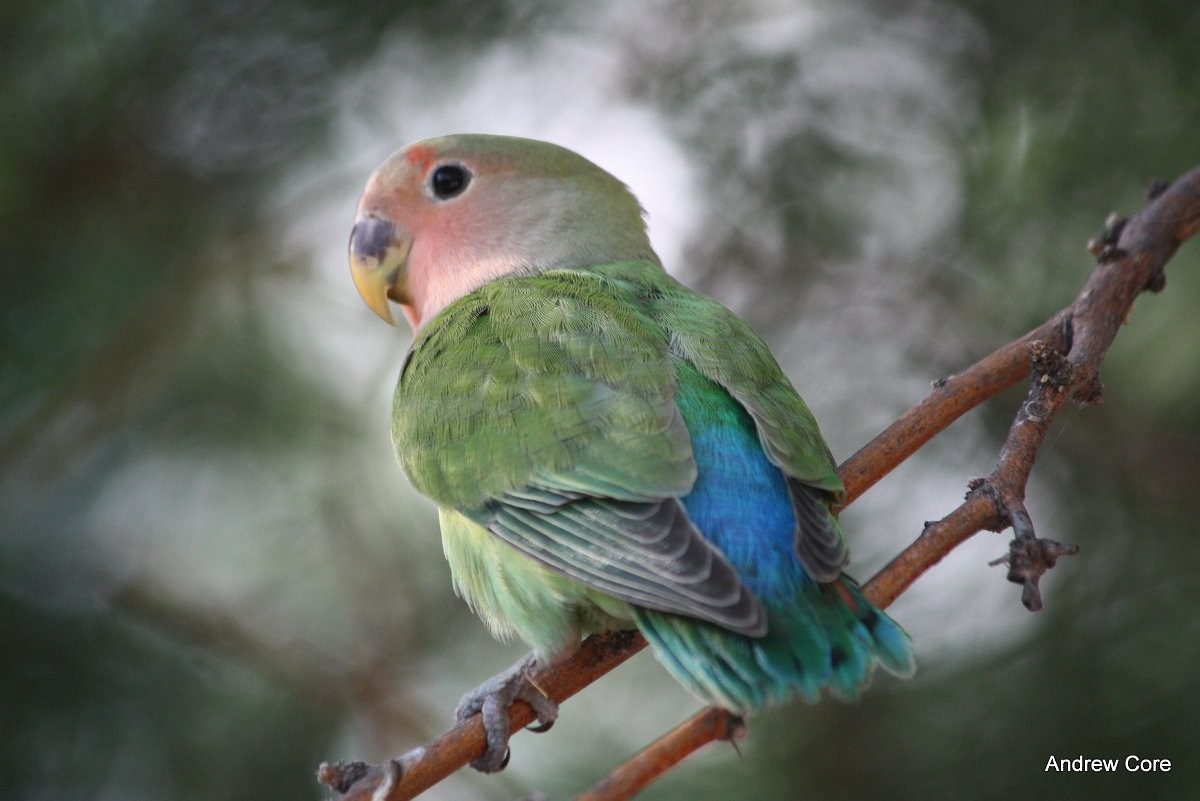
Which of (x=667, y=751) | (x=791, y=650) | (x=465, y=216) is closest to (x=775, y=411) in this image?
(x=791, y=650)

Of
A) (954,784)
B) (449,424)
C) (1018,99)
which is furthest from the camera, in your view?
(1018,99)

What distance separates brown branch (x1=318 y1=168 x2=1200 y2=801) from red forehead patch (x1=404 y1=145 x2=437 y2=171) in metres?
1.68

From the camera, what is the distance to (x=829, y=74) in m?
3.97

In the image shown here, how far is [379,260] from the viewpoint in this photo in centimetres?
362

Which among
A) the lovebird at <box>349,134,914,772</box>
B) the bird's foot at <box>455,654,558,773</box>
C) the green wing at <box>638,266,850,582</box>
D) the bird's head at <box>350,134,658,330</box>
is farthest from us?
the bird's head at <box>350,134,658,330</box>

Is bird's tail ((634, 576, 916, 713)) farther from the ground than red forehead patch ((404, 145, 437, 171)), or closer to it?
closer to it

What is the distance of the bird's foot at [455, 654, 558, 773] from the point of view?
2402mm

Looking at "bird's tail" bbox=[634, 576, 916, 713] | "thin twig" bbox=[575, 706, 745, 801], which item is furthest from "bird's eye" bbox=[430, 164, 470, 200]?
"thin twig" bbox=[575, 706, 745, 801]

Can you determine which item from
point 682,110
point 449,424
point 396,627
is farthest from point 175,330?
point 682,110

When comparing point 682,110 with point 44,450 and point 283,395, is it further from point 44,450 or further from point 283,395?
point 44,450

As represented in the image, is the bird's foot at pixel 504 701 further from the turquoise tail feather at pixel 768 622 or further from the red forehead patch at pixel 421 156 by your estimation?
the red forehead patch at pixel 421 156

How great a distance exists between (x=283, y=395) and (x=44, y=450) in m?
0.69

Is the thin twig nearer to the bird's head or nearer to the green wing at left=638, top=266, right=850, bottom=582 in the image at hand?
the green wing at left=638, top=266, right=850, bottom=582

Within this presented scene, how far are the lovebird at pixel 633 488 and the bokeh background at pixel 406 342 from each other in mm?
858
